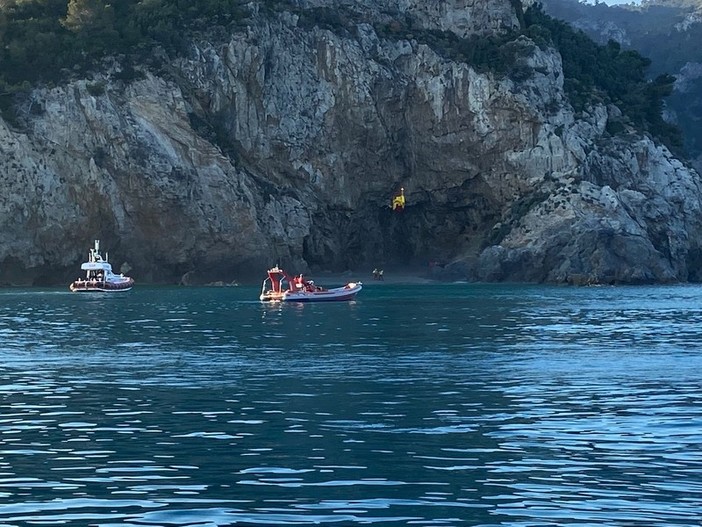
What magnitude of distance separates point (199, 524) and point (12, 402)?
13401mm

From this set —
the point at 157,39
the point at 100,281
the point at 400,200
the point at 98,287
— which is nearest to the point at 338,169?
the point at 400,200

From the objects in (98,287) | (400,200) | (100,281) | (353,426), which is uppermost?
(400,200)

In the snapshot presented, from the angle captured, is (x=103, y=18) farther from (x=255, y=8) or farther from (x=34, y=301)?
(x=34, y=301)

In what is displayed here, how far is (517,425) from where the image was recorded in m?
24.0

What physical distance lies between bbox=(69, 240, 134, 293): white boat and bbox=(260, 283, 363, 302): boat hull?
16129 millimetres

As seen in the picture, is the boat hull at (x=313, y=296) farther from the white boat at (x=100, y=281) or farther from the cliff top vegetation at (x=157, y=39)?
the cliff top vegetation at (x=157, y=39)

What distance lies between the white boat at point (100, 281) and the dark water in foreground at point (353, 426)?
119ft

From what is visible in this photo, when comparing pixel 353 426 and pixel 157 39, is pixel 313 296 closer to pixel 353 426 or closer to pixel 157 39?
pixel 157 39

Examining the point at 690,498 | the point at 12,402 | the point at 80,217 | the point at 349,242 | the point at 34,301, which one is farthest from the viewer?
the point at 349,242

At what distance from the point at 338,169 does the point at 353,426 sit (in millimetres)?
84467

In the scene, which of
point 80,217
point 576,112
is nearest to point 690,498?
point 80,217

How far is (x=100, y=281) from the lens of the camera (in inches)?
3413

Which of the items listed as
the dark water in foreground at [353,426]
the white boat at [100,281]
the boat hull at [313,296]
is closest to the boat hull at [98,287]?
the white boat at [100,281]

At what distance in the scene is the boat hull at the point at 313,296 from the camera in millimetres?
73875
